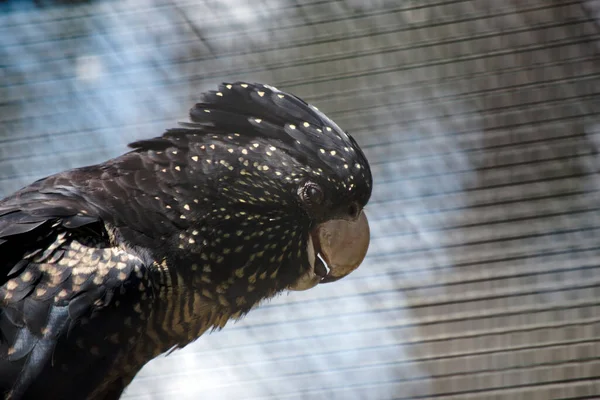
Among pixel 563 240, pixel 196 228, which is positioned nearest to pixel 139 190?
pixel 196 228

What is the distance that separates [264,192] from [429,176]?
0.78m

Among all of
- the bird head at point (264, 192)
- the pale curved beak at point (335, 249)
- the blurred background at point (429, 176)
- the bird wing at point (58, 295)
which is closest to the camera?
the bird wing at point (58, 295)

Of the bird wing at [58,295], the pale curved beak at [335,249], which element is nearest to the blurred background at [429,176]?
the pale curved beak at [335,249]

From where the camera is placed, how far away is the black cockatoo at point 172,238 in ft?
4.82

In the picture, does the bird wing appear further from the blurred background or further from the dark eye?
the blurred background

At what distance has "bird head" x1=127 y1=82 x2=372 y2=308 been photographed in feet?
5.67

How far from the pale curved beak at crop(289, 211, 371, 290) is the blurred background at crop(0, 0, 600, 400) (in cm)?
42

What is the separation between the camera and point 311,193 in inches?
69.8

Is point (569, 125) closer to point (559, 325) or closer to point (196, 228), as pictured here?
point (559, 325)

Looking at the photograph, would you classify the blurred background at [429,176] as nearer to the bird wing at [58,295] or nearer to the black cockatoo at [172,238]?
the black cockatoo at [172,238]

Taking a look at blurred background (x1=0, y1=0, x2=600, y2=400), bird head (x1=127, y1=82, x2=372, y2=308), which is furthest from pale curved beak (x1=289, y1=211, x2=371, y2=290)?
blurred background (x1=0, y1=0, x2=600, y2=400)

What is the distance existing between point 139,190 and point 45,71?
127cm

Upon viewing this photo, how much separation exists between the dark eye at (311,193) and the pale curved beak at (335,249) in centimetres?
9

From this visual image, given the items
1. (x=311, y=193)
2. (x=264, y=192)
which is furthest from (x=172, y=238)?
(x=311, y=193)
